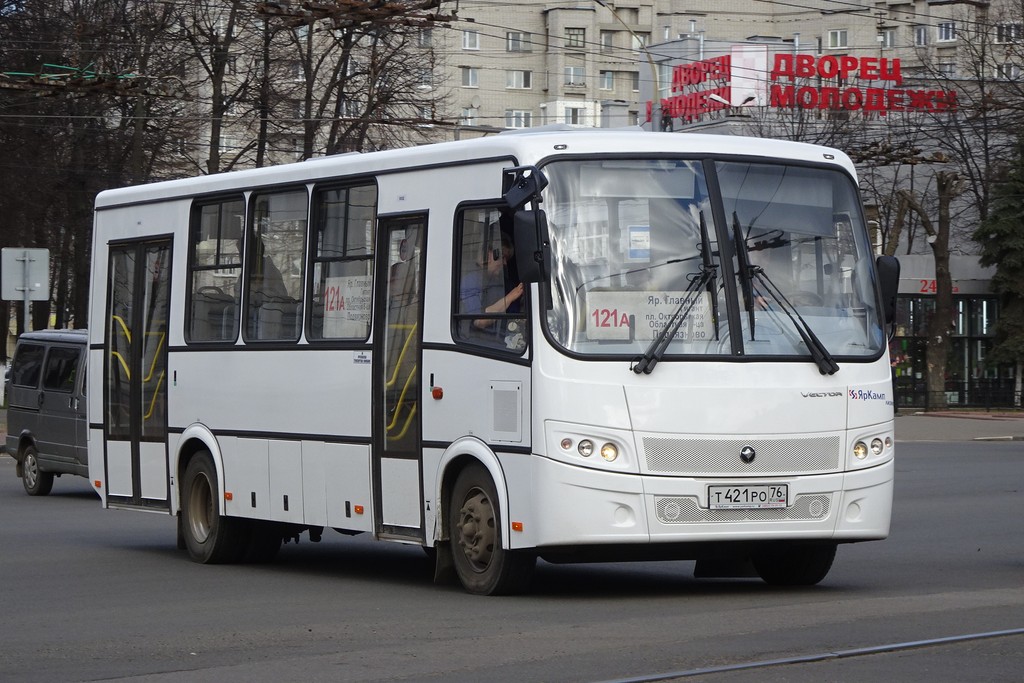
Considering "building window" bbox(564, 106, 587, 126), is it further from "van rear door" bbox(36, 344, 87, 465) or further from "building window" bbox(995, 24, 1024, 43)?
"van rear door" bbox(36, 344, 87, 465)

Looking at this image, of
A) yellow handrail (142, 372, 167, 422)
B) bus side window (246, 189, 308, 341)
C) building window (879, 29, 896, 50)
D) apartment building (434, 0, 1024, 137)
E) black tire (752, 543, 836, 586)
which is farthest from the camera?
building window (879, 29, 896, 50)

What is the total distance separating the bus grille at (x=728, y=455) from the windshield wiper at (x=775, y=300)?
1.56 ft

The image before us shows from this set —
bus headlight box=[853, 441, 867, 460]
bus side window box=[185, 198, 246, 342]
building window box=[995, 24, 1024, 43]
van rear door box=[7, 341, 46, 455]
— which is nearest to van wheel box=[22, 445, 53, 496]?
van rear door box=[7, 341, 46, 455]

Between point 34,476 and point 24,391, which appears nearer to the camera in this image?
point 34,476

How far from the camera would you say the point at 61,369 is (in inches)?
924

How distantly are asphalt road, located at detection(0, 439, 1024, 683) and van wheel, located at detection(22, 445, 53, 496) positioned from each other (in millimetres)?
7117

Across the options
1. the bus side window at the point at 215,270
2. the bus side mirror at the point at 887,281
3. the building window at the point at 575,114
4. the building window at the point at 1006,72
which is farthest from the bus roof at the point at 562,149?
the building window at the point at 575,114

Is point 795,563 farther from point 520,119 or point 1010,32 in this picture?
point 520,119

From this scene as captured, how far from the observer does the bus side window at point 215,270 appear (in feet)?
46.1

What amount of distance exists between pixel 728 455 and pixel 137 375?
630cm

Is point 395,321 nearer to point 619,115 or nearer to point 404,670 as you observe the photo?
point 404,670

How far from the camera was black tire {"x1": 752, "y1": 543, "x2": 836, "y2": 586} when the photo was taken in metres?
11.6

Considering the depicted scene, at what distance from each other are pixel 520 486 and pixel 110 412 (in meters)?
5.99

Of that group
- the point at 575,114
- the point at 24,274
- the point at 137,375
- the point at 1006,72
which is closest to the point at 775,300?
the point at 137,375
